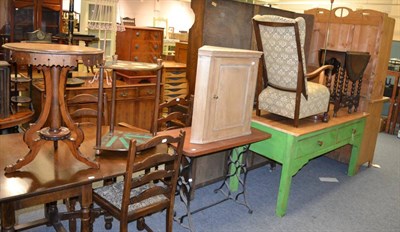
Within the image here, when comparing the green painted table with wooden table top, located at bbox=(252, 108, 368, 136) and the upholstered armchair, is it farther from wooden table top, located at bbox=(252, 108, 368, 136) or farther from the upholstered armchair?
Answer: the upholstered armchair

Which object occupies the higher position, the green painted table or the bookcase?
the bookcase

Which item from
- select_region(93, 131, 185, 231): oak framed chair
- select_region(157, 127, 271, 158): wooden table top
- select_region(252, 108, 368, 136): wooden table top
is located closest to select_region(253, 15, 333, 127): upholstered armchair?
select_region(252, 108, 368, 136): wooden table top

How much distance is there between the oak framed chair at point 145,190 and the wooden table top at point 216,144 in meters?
0.17

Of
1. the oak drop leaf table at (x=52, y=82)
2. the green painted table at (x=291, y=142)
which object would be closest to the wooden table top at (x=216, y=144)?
the green painted table at (x=291, y=142)

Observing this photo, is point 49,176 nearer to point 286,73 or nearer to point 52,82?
point 52,82

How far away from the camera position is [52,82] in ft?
6.16

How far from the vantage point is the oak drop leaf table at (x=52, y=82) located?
67.2 inches

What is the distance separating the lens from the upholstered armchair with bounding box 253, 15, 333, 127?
273 cm

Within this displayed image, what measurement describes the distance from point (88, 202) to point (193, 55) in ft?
5.32

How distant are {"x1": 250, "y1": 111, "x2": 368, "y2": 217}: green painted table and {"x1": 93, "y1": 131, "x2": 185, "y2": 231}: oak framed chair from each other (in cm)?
103

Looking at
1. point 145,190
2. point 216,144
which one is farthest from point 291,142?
point 145,190

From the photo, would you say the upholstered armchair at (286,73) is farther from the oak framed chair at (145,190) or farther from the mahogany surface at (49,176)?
the mahogany surface at (49,176)

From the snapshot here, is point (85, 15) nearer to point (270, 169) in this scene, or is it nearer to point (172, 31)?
point (270, 169)

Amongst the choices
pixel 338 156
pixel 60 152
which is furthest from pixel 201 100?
pixel 338 156
